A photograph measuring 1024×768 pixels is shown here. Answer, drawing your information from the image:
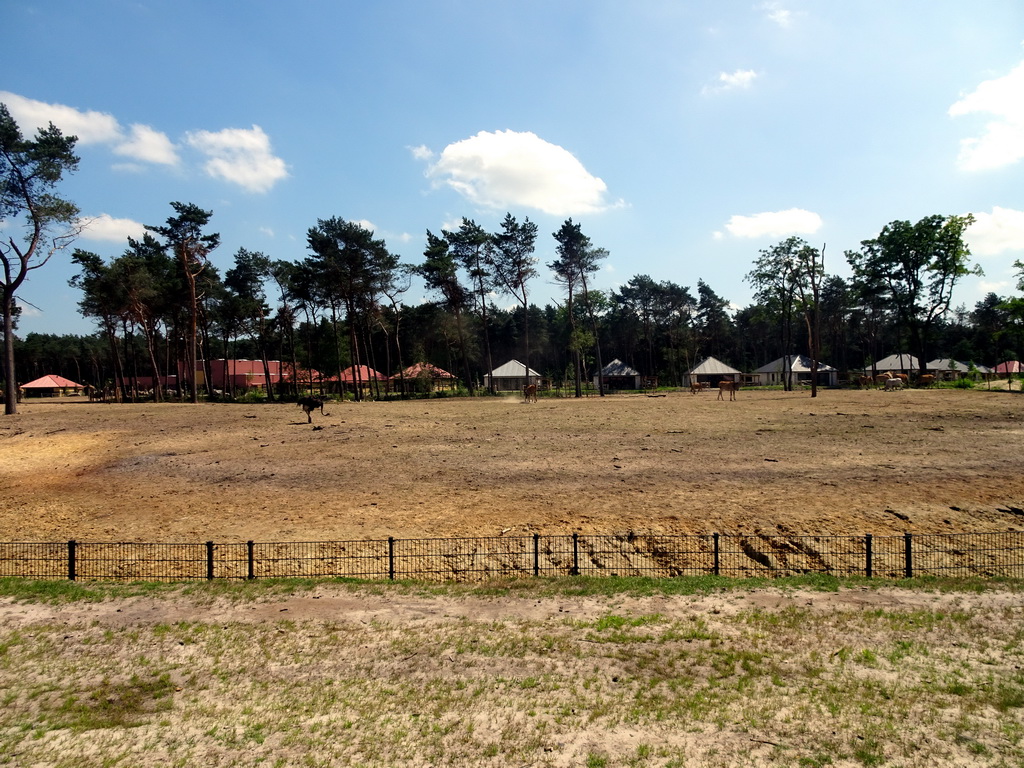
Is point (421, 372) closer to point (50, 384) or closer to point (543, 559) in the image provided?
point (543, 559)

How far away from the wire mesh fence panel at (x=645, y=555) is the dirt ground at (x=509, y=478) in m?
0.63

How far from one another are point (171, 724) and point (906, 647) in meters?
7.47

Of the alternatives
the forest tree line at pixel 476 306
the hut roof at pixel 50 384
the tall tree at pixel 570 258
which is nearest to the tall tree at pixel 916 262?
the forest tree line at pixel 476 306

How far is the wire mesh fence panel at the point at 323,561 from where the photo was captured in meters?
9.69

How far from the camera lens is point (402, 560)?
10484 millimetres

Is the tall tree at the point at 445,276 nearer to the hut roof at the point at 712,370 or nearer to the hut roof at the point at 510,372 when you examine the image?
the hut roof at the point at 510,372

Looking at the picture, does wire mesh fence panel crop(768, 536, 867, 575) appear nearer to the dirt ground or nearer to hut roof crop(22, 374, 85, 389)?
the dirt ground

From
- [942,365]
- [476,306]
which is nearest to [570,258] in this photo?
Answer: [476,306]

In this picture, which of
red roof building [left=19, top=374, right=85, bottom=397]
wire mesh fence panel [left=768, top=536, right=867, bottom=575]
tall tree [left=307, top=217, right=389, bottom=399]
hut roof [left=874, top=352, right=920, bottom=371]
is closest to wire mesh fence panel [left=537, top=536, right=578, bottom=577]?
wire mesh fence panel [left=768, top=536, right=867, bottom=575]

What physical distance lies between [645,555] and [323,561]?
18.9 ft

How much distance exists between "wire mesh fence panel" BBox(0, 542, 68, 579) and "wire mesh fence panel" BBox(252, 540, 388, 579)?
3.05 m

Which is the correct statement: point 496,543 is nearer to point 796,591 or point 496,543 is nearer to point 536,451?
point 796,591

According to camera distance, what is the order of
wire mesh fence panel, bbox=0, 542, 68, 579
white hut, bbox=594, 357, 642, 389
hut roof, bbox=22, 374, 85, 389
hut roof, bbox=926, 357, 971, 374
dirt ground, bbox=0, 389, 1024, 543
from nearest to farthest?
wire mesh fence panel, bbox=0, 542, 68, 579
dirt ground, bbox=0, 389, 1024, 543
white hut, bbox=594, 357, 642, 389
hut roof, bbox=926, 357, 971, 374
hut roof, bbox=22, 374, 85, 389

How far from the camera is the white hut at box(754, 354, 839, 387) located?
249 ft
